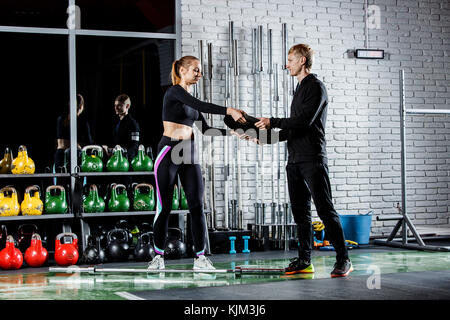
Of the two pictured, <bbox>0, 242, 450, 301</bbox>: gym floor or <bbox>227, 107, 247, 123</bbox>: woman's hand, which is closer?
<bbox>0, 242, 450, 301</bbox>: gym floor

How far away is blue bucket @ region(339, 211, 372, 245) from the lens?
720cm

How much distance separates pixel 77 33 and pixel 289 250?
3276 millimetres

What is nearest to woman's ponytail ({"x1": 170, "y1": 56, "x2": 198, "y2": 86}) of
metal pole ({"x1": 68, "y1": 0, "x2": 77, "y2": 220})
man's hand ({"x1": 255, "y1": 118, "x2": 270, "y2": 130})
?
man's hand ({"x1": 255, "y1": 118, "x2": 270, "y2": 130})

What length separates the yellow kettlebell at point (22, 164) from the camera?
629 centimetres

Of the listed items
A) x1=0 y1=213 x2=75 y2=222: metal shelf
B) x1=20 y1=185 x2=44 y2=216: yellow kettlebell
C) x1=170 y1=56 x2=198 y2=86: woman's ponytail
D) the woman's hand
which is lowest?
x1=0 y1=213 x2=75 y2=222: metal shelf

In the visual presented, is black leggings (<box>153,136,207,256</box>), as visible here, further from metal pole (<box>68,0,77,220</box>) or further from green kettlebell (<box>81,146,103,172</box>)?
metal pole (<box>68,0,77,220</box>)

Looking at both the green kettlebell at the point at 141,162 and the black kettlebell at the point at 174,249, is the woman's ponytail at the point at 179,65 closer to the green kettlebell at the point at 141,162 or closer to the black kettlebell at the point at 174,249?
the green kettlebell at the point at 141,162

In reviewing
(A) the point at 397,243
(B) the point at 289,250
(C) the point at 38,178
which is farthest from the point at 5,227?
(A) the point at 397,243

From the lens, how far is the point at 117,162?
660cm

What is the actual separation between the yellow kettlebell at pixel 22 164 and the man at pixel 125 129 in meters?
1.05

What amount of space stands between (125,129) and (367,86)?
3114 mm

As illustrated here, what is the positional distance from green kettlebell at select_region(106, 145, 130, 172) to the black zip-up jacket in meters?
2.36

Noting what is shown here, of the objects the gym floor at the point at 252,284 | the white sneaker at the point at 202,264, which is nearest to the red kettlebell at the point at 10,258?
the gym floor at the point at 252,284

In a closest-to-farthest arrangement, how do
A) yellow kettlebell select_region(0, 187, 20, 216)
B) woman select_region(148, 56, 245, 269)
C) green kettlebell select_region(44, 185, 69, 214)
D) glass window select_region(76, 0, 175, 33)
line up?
woman select_region(148, 56, 245, 269) < yellow kettlebell select_region(0, 187, 20, 216) < green kettlebell select_region(44, 185, 69, 214) < glass window select_region(76, 0, 175, 33)
